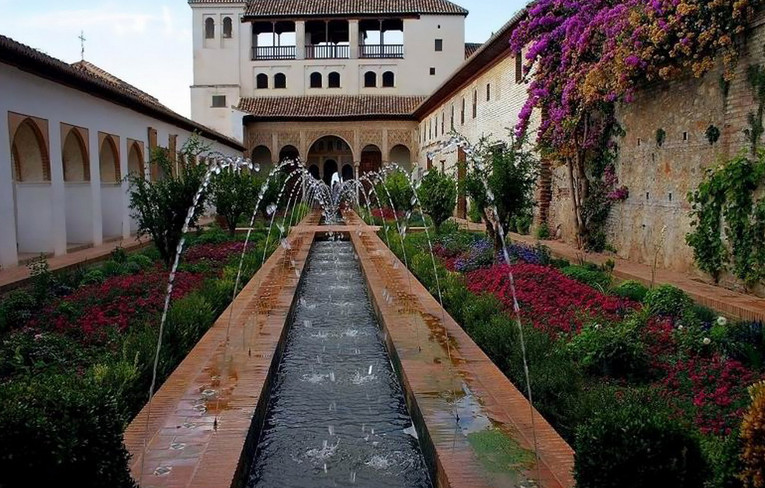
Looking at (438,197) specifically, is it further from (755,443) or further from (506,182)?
(755,443)

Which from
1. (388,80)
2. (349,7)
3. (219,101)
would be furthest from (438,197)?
(219,101)

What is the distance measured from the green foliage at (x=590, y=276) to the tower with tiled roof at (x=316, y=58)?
2746 centimetres

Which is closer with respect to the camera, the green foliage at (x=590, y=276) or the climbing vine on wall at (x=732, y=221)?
the climbing vine on wall at (x=732, y=221)

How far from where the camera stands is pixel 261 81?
37781 mm

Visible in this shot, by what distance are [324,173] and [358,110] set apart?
18.9ft

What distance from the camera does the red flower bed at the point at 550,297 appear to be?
6.75m

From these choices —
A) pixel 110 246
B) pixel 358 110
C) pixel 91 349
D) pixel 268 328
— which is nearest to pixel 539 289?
pixel 268 328

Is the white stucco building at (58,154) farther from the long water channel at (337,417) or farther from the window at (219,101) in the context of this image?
the window at (219,101)

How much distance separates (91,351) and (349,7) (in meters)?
33.6

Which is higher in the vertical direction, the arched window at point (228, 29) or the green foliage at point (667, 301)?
the arched window at point (228, 29)

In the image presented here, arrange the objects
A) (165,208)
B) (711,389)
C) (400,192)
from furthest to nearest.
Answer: (400,192)
(165,208)
(711,389)

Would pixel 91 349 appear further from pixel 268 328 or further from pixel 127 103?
pixel 127 103

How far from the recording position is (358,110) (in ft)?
119

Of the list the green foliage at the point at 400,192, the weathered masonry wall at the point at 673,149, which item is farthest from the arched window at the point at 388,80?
the weathered masonry wall at the point at 673,149
